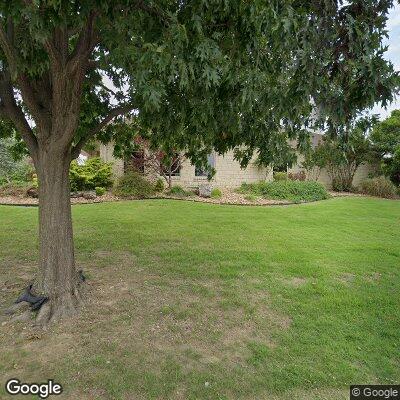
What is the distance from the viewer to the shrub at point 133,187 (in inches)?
554

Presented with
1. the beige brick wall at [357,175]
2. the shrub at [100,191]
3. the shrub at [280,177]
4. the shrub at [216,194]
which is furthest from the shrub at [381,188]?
the shrub at [100,191]

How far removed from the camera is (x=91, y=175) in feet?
46.2

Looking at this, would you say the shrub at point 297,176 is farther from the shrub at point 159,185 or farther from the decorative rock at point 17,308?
the decorative rock at point 17,308

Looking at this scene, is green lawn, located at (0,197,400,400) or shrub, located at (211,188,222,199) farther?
shrub, located at (211,188,222,199)

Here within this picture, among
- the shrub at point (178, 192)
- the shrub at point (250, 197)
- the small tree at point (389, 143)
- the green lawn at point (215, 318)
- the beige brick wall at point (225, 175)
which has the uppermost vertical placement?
the small tree at point (389, 143)

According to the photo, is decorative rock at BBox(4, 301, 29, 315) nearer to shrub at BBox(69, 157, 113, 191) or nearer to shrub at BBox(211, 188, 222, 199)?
shrub at BBox(69, 157, 113, 191)

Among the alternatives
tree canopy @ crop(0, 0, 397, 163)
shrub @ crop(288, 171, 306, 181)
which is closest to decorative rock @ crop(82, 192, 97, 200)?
tree canopy @ crop(0, 0, 397, 163)

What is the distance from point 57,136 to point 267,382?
3.52 metres

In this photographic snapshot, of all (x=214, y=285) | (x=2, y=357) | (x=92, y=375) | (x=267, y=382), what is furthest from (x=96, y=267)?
(x=267, y=382)

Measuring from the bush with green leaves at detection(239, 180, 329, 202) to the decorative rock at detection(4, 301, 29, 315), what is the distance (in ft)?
41.3

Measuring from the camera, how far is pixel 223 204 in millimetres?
13547

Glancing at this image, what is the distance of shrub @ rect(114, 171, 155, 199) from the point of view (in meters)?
14.1

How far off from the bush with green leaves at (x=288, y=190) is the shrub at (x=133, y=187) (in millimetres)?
4820

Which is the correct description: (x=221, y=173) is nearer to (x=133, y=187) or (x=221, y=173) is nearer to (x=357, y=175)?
(x=133, y=187)
